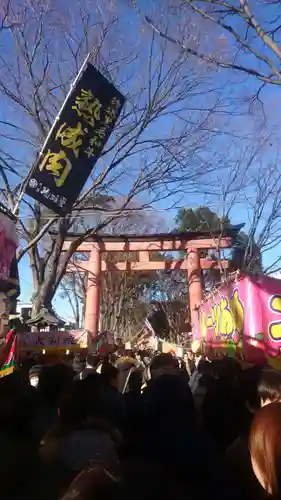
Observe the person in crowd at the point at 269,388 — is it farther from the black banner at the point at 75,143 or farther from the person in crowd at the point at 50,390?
the black banner at the point at 75,143

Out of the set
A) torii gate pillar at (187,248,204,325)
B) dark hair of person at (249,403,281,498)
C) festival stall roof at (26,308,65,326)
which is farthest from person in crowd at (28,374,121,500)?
torii gate pillar at (187,248,204,325)

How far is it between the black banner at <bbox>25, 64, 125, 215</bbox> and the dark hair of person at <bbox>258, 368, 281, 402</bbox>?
3645 mm

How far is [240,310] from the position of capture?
584cm

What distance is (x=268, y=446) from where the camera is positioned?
1612 millimetres

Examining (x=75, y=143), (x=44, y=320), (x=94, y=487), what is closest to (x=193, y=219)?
(x=44, y=320)

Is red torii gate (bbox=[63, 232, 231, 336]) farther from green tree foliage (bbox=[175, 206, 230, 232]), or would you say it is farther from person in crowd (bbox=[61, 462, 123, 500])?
person in crowd (bbox=[61, 462, 123, 500])

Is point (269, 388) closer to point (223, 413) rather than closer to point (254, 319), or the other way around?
point (223, 413)

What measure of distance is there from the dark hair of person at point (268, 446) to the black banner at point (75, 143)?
14.1 ft

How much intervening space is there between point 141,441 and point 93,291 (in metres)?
12.8

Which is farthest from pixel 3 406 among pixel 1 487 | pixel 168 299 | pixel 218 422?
pixel 168 299

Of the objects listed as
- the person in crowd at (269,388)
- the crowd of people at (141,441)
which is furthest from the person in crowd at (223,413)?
the person in crowd at (269,388)

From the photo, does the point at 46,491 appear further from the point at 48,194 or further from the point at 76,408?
the point at 48,194

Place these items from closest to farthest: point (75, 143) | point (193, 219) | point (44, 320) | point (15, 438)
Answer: point (15, 438), point (75, 143), point (44, 320), point (193, 219)

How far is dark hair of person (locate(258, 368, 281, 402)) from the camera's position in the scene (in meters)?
2.67
